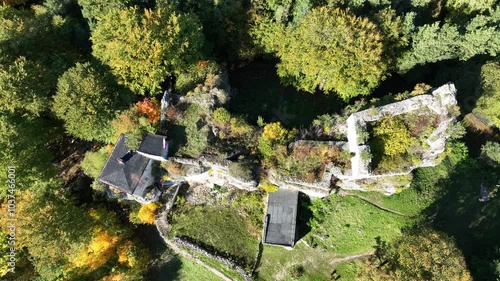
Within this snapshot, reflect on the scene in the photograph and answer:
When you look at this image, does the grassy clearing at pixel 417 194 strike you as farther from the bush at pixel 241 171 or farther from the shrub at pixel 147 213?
the shrub at pixel 147 213

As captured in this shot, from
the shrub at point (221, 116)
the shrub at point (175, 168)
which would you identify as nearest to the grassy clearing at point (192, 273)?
the shrub at point (175, 168)

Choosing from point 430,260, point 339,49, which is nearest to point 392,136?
point 339,49

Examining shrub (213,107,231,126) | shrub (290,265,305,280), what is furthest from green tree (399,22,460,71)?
shrub (290,265,305,280)

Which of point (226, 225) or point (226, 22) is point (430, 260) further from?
point (226, 22)

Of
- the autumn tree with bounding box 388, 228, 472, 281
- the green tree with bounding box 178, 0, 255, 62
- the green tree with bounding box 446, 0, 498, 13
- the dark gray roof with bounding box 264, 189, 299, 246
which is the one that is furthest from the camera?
the green tree with bounding box 446, 0, 498, 13

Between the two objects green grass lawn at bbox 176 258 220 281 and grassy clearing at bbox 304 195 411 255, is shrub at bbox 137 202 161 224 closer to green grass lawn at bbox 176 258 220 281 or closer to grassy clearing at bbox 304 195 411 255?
green grass lawn at bbox 176 258 220 281
